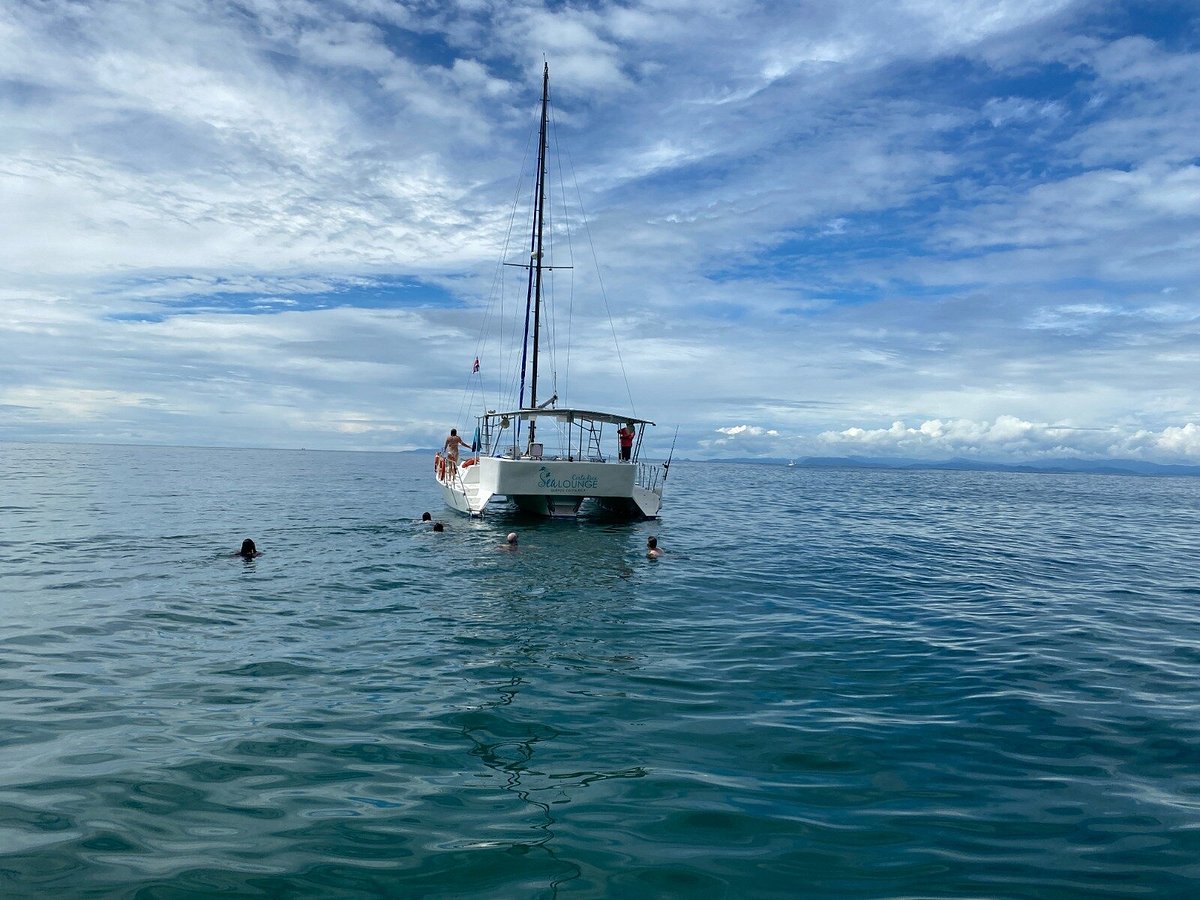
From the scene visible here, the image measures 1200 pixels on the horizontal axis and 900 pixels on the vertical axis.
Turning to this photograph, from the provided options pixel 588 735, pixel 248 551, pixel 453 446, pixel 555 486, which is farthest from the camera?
pixel 453 446

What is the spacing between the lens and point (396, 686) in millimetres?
7688

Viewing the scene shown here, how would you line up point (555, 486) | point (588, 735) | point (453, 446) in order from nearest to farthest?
point (588, 735)
point (555, 486)
point (453, 446)

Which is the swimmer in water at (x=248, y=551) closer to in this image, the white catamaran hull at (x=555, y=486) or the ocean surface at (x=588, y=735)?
the ocean surface at (x=588, y=735)

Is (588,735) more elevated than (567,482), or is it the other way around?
(567,482)

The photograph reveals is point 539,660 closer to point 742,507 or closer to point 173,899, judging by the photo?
point 173,899

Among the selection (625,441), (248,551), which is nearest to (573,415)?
(625,441)

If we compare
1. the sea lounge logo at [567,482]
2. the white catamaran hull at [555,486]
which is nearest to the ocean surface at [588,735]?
the white catamaran hull at [555,486]

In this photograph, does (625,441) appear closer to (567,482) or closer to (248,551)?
(567,482)

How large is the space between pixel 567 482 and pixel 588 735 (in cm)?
1761

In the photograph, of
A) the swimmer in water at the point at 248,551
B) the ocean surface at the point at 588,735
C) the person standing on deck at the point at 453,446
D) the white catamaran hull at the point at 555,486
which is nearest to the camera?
the ocean surface at the point at 588,735

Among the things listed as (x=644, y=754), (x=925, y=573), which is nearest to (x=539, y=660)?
(x=644, y=754)

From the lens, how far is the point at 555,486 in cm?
2384

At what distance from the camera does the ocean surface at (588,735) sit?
4.32 m

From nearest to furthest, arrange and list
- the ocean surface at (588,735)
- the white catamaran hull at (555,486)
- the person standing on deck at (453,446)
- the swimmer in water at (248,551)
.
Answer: the ocean surface at (588,735) < the swimmer in water at (248,551) < the white catamaran hull at (555,486) < the person standing on deck at (453,446)
